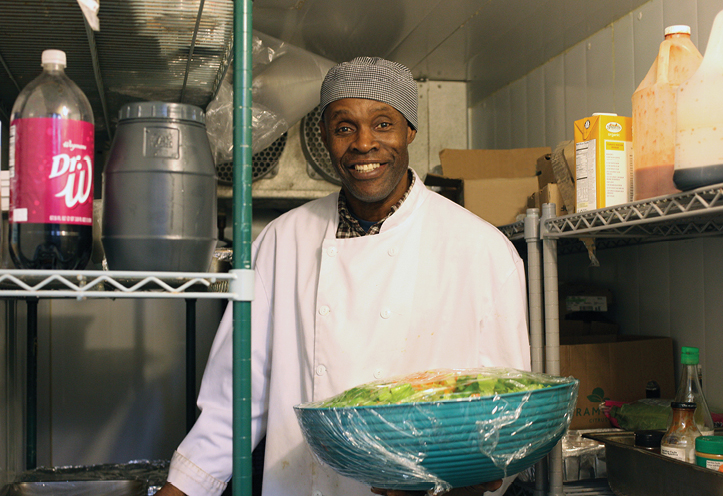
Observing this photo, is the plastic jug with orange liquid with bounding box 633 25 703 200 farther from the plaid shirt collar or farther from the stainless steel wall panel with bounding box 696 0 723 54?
the plaid shirt collar

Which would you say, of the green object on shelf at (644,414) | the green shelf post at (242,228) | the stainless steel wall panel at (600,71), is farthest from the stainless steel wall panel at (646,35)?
the green shelf post at (242,228)

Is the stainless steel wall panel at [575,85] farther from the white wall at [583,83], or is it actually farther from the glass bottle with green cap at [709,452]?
the glass bottle with green cap at [709,452]

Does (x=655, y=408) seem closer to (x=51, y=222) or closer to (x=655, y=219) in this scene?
(x=655, y=219)

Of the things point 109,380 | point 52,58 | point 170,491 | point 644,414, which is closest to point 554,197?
point 644,414

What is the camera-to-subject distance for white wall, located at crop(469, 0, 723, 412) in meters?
1.67

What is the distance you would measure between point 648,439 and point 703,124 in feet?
2.38

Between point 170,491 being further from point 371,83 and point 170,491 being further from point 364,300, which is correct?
point 371,83

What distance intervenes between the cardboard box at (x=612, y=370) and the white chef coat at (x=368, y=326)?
1.55ft

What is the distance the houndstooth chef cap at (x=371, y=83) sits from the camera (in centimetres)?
144

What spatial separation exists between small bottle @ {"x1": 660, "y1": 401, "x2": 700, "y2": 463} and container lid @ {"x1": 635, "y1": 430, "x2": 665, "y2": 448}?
0.07 metres

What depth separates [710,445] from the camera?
1.20 m

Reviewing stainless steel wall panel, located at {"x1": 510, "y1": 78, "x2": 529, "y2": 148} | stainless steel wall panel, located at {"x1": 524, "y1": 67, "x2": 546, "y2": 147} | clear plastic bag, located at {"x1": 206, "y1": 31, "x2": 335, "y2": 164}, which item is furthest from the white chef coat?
stainless steel wall panel, located at {"x1": 510, "y1": 78, "x2": 529, "y2": 148}

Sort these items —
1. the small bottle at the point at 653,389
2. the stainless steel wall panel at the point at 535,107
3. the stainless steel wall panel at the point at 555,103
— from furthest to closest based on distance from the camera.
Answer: the stainless steel wall panel at the point at 535,107, the stainless steel wall panel at the point at 555,103, the small bottle at the point at 653,389

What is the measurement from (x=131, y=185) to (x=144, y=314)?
1.46 m
